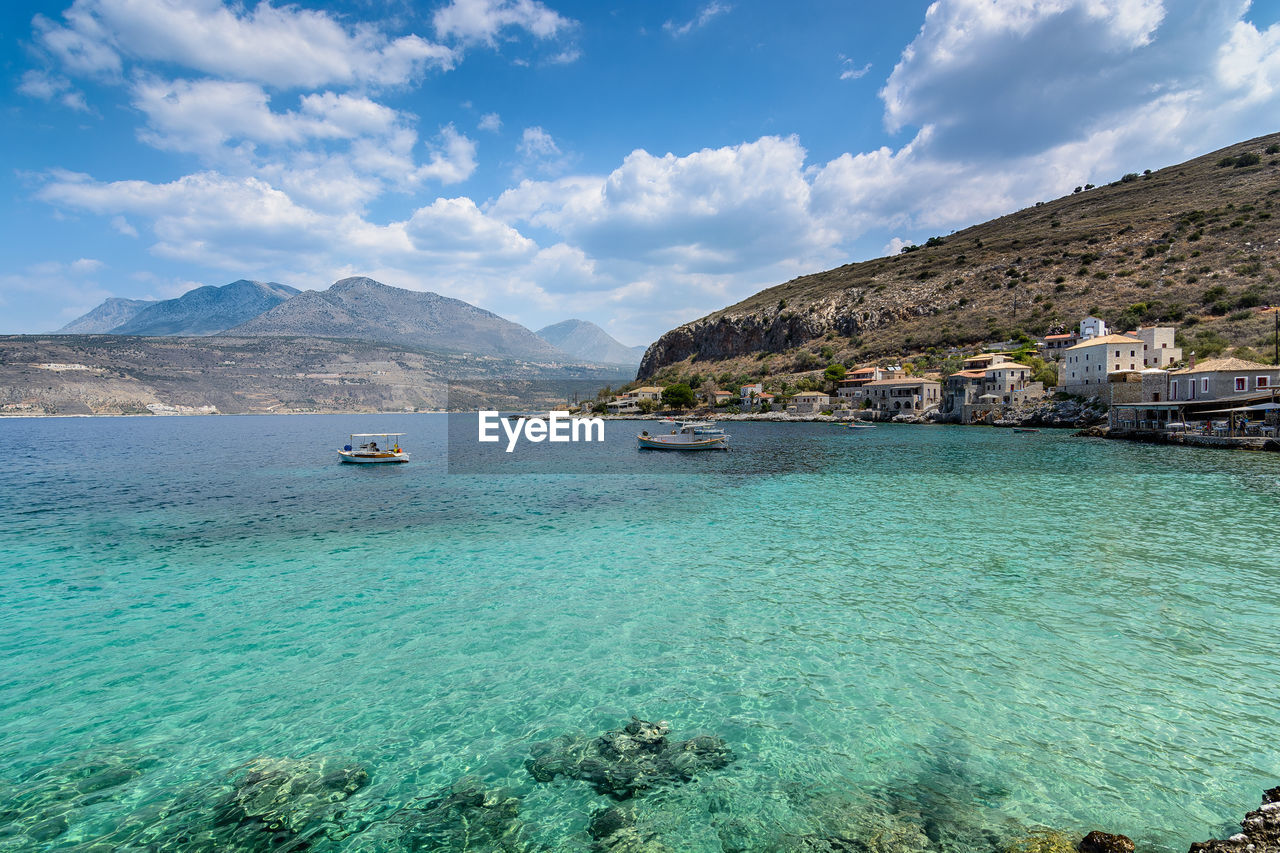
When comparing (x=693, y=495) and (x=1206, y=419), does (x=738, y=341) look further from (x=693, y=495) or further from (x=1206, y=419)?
(x=693, y=495)

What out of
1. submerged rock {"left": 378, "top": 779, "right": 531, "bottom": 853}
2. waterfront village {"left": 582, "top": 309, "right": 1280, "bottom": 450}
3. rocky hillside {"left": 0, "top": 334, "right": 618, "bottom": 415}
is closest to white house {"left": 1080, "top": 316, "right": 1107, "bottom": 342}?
waterfront village {"left": 582, "top": 309, "right": 1280, "bottom": 450}

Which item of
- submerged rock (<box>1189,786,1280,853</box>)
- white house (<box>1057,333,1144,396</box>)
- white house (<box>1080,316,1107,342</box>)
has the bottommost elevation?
submerged rock (<box>1189,786,1280,853</box>)

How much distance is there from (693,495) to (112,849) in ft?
74.3

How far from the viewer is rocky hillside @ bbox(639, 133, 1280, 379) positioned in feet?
209

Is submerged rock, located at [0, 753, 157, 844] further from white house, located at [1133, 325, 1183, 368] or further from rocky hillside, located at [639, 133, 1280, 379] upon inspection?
rocky hillside, located at [639, 133, 1280, 379]

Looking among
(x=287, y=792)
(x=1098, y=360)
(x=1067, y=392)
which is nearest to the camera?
(x=287, y=792)

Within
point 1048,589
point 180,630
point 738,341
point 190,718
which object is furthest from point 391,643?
point 738,341

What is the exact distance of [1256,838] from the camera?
4422mm

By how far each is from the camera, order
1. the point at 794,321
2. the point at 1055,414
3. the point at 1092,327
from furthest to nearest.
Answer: the point at 794,321, the point at 1092,327, the point at 1055,414

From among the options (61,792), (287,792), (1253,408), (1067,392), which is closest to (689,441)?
(1253,408)

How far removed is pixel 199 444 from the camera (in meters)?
60.0

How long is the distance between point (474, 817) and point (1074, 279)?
333ft

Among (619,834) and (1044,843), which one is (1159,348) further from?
(619,834)

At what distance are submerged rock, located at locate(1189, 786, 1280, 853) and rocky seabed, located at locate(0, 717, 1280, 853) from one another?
0.01m
